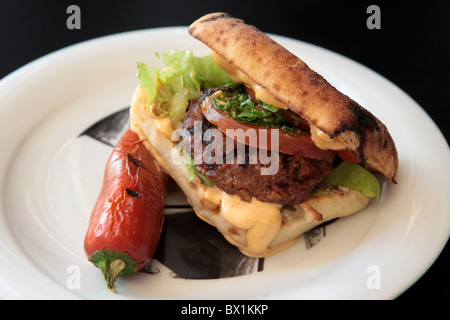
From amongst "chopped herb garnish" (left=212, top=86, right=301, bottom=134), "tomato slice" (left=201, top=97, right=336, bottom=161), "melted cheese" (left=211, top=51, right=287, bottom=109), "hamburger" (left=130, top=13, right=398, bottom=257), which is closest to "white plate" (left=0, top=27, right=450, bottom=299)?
"hamburger" (left=130, top=13, right=398, bottom=257)

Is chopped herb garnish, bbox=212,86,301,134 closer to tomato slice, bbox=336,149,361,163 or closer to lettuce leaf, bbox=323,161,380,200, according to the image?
tomato slice, bbox=336,149,361,163

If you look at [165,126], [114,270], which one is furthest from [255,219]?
[165,126]

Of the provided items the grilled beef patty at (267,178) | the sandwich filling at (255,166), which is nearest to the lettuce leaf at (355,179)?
the sandwich filling at (255,166)

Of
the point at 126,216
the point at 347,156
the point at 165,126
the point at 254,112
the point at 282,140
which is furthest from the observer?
the point at 165,126

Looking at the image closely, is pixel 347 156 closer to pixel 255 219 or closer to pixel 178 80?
pixel 255 219

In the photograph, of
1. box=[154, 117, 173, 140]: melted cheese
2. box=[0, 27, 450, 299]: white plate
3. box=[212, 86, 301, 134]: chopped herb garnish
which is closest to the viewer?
box=[0, 27, 450, 299]: white plate

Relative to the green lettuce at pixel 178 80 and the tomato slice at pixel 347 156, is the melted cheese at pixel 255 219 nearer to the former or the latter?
the tomato slice at pixel 347 156
